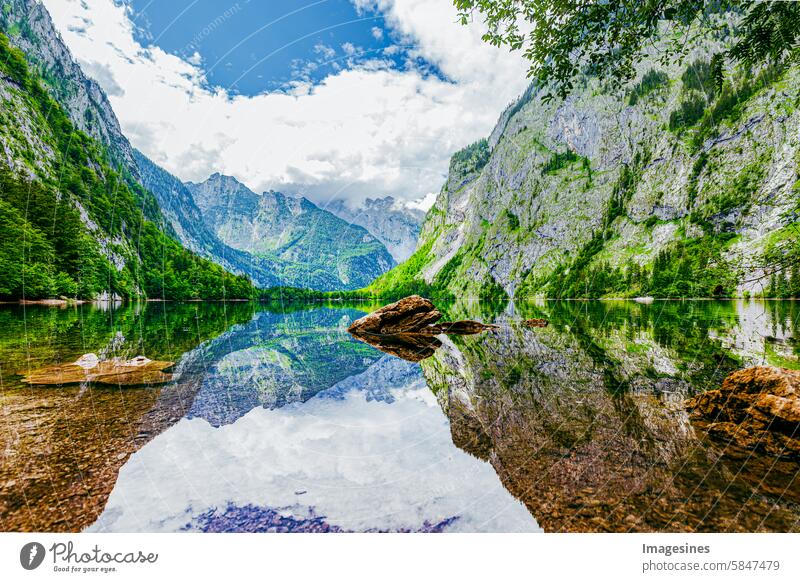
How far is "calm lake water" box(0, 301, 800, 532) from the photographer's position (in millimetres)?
4598

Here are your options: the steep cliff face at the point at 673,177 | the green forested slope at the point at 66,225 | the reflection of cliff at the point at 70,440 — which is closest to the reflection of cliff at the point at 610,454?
the steep cliff face at the point at 673,177

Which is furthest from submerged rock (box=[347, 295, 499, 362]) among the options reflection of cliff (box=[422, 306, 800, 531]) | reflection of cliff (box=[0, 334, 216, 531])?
reflection of cliff (box=[0, 334, 216, 531])

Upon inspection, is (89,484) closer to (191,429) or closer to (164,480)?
(164,480)

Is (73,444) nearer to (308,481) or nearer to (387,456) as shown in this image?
(308,481)

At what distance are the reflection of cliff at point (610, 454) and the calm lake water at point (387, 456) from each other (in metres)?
0.03

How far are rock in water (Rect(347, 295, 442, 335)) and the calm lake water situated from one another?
55.6 ft

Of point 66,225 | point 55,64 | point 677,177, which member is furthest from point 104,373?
point 55,64

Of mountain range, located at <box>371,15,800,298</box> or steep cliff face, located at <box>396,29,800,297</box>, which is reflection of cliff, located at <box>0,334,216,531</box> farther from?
mountain range, located at <box>371,15,800,298</box>

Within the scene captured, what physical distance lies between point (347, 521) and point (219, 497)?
1993mm

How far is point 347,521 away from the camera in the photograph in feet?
15.1

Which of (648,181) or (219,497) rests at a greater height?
(648,181)

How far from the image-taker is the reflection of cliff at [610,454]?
461cm

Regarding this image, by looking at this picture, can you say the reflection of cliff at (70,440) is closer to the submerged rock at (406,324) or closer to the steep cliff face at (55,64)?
the submerged rock at (406,324)
